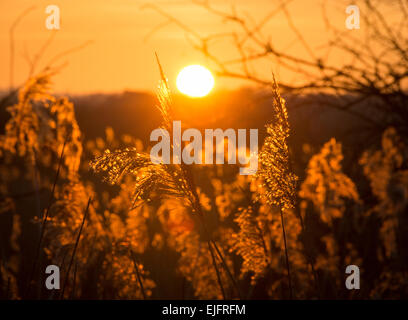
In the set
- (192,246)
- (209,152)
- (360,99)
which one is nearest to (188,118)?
(209,152)

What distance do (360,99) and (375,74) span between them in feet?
1.08

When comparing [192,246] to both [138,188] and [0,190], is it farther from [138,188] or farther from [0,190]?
[0,190]

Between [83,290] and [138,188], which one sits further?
[83,290]

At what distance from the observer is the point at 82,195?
10.9 feet

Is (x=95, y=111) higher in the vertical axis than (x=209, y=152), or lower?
higher

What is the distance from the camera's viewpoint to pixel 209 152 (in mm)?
3895

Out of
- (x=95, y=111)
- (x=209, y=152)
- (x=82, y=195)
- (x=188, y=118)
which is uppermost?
(x=95, y=111)
